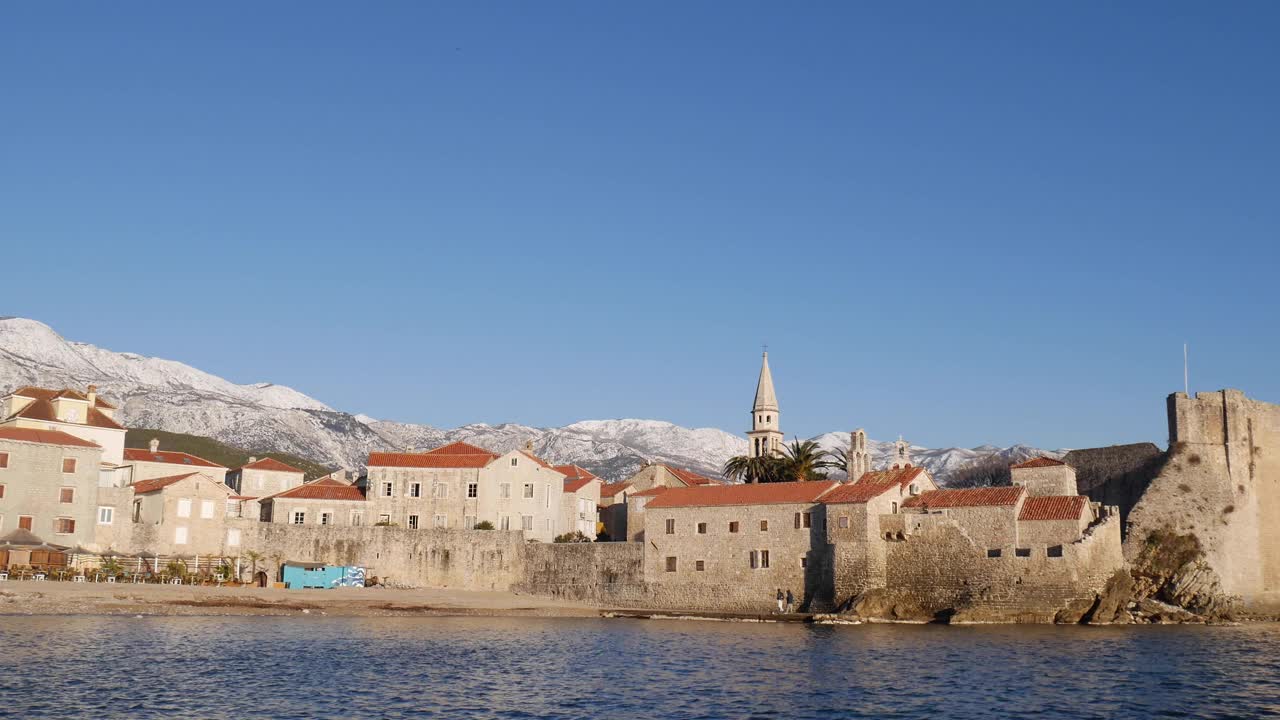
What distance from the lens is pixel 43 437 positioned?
72312 millimetres

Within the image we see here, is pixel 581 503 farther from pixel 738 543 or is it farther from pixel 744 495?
pixel 738 543

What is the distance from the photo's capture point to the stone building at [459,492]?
78812 millimetres

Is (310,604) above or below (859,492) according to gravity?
below

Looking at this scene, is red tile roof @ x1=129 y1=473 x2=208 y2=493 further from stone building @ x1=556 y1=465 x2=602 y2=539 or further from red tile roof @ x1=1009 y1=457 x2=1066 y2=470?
red tile roof @ x1=1009 y1=457 x2=1066 y2=470

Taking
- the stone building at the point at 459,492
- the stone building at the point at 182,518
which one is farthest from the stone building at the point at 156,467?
the stone building at the point at 459,492

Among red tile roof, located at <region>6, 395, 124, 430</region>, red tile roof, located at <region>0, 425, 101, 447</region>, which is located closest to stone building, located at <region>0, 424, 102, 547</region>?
red tile roof, located at <region>0, 425, 101, 447</region>

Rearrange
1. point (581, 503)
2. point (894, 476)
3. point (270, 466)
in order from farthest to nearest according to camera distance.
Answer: point (270, 466) < point (581, 503) < point (894, 476)

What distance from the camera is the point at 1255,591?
71125 mm

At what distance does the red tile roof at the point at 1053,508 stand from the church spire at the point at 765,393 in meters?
33.0

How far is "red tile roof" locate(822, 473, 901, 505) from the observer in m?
65.8

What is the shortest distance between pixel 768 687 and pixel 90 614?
118ft

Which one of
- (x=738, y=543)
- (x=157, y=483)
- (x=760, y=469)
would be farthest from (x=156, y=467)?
(x=760, y=469)

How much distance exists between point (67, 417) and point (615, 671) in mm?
53409

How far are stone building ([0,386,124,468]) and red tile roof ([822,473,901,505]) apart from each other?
46963 mm
